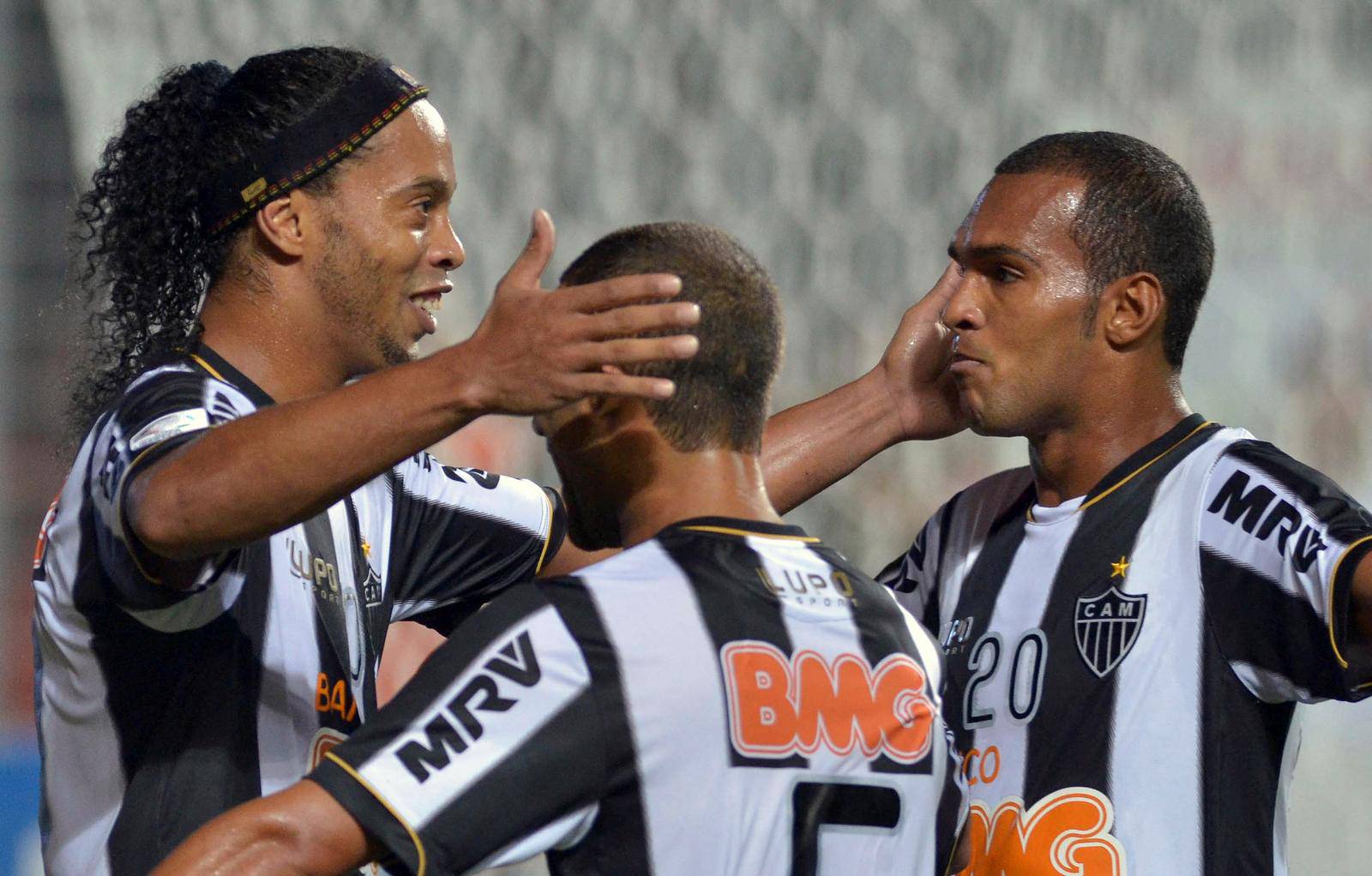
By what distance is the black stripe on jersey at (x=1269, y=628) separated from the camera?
190 cm

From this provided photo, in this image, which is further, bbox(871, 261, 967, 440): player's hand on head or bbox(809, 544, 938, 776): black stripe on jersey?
bbox(871, 261, 967, 440): player's hand on head

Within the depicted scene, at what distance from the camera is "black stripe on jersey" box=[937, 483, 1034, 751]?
7.24 ft

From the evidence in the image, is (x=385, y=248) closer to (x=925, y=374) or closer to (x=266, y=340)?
(x=266, y=340)

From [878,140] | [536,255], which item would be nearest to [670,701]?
[536,255]

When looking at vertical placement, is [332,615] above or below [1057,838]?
above

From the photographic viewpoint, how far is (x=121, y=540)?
5.58 feet

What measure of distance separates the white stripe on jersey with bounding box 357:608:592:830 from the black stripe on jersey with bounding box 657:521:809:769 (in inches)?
5.5

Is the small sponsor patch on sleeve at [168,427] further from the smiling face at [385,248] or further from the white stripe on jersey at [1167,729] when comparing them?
the white stripe on jersey at [1167,729]

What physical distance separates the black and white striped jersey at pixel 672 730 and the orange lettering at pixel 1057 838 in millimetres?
425

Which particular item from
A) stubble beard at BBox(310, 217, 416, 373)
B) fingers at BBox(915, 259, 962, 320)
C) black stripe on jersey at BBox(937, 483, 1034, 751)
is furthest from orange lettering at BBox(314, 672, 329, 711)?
fingers at BBox(915, 259, 962, 320)

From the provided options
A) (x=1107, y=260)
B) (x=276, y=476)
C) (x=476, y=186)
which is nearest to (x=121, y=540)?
(x=276, y=476)

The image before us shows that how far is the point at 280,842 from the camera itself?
138cm

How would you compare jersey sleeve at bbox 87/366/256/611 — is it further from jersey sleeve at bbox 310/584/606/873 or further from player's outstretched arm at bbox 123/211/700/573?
jersey sleeve at bbox 310/584/606/873

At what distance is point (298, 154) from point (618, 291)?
80 centimetres
